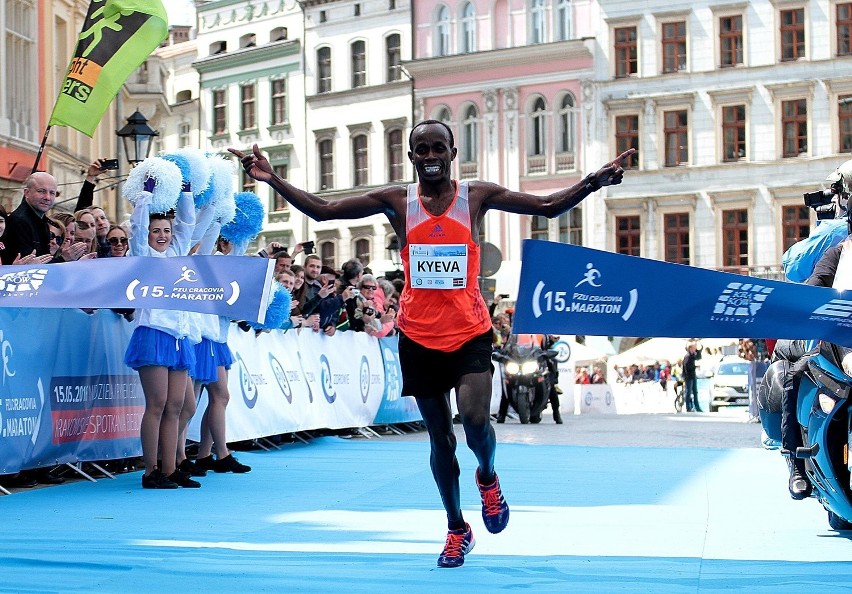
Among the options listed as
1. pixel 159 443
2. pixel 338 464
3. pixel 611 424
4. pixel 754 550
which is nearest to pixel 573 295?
pixel 754 550

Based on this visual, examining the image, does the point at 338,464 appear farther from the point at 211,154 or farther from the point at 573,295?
the point at 573,295

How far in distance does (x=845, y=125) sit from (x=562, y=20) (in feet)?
38.6

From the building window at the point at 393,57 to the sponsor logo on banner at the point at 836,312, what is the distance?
55.8m

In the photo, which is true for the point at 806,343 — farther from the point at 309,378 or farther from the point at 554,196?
the point at 309,378

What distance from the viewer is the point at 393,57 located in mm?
60938

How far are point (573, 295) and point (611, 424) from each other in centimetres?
1678

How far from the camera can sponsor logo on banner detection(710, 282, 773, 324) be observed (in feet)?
18.8

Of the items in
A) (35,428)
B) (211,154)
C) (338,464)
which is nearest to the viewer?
(35,428)

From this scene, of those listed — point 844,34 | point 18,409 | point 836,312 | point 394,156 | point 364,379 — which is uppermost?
point 844,34

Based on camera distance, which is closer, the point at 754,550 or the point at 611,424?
the point at 754,550

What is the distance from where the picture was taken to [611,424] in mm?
22312

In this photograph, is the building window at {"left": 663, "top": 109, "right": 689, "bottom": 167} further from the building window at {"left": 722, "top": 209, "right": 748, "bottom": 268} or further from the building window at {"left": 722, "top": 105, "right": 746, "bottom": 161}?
the building window at {"left": 722, "top": 209, "right": 748, "bottom": 268}

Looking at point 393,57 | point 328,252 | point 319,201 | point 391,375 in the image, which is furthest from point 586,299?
point 328,252

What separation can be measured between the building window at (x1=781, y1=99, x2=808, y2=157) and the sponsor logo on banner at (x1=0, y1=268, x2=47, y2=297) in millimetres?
47233
